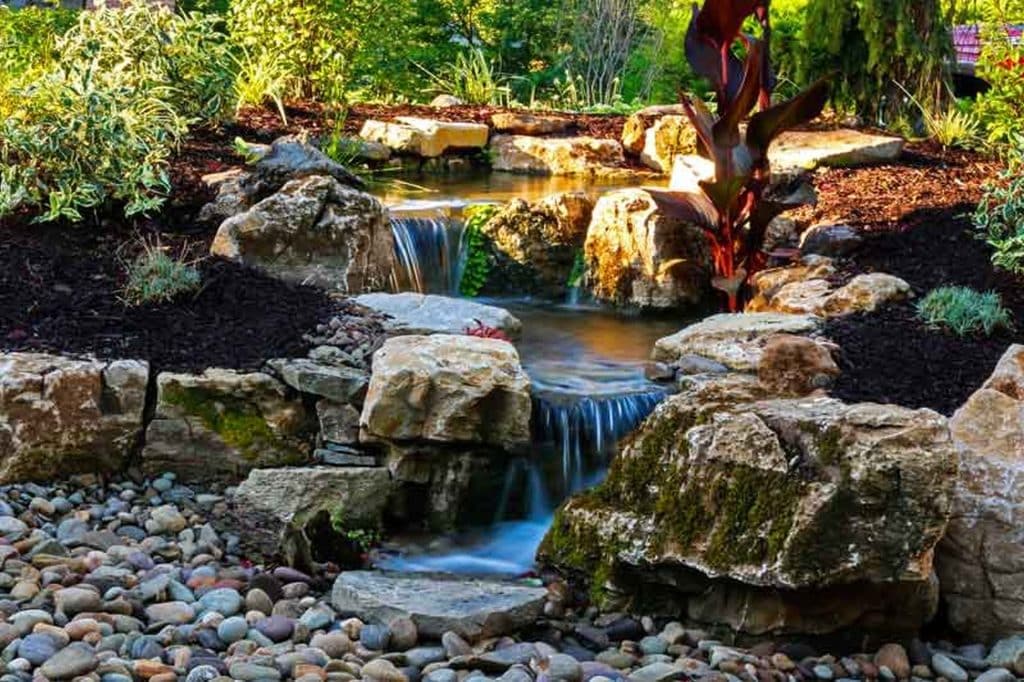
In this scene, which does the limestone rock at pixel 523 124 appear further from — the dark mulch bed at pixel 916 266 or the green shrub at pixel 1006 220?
the green shrub at pixel 1006 220

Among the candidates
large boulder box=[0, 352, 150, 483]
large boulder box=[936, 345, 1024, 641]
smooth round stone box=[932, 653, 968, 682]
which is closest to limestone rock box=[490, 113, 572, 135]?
large boulder box=[0, 352, 150, 483]

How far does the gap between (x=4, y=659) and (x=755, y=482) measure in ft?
7.49

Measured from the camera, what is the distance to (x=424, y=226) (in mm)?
7953

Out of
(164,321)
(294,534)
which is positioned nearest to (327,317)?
(164,321)

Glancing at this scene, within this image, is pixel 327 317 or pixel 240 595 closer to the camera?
pixel 240 595

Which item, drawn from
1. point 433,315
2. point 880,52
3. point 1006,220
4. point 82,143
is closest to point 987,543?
point 433,315

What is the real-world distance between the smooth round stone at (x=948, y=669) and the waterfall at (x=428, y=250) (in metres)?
4.25

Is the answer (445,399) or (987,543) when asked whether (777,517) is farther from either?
(445,399)

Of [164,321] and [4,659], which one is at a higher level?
[164,321]

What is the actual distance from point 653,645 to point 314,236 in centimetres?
360

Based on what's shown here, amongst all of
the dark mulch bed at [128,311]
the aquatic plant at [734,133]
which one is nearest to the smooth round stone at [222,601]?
the dark mulch bed at [128,311]

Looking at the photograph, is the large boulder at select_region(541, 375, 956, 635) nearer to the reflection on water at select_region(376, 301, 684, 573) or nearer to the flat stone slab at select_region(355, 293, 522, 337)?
the reflection on water at select_region(376, 301, 684, 573)

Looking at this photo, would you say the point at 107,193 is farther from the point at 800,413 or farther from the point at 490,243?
the point at 800,413

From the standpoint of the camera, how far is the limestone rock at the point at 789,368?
4.92 meters
